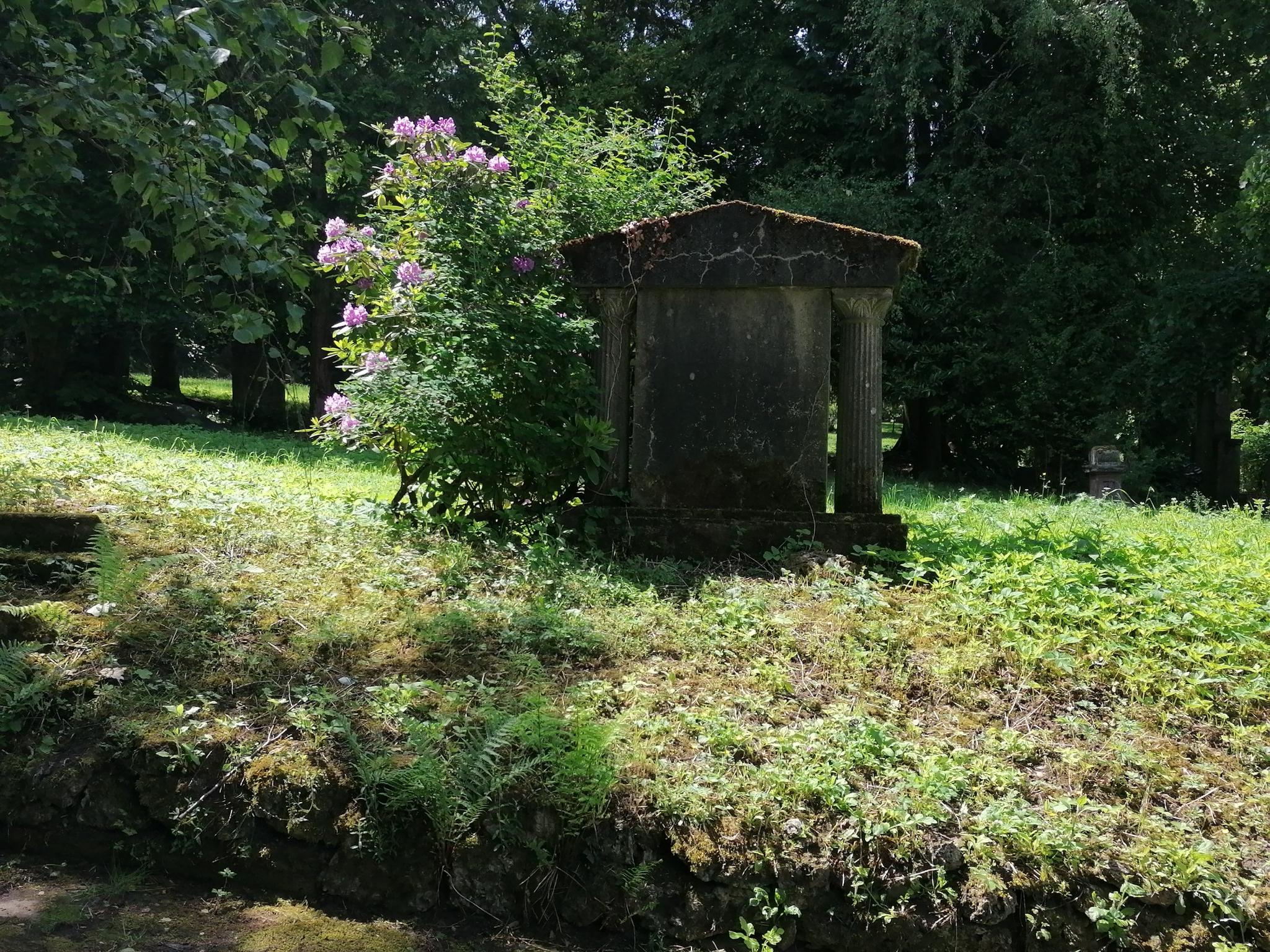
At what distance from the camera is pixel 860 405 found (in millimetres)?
6293

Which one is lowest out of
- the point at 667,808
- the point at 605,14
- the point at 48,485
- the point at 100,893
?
the point at 100,893

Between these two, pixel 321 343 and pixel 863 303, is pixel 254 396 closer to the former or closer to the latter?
pixel 321 343

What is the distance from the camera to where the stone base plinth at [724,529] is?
614 cm

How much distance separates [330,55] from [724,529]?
340 cm

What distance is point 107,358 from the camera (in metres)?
19.4

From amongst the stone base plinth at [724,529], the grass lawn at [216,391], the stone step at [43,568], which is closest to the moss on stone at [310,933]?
the stone step at [43,568]

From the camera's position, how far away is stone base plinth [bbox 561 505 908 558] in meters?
6.14

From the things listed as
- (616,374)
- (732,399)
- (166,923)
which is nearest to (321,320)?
(616,374)

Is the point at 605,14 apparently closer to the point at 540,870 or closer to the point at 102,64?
the point at 102,64

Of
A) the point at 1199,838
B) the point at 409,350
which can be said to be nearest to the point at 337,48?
the point at 409,350

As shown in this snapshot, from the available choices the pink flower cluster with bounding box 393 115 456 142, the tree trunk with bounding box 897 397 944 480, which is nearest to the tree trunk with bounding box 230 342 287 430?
the tree trunk with bounding box 897 397 944 480

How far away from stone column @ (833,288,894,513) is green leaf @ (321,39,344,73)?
10.8 ft

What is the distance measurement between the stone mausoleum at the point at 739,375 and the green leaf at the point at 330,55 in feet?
7.92

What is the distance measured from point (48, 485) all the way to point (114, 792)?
11.1ft
